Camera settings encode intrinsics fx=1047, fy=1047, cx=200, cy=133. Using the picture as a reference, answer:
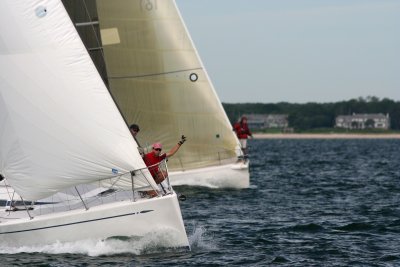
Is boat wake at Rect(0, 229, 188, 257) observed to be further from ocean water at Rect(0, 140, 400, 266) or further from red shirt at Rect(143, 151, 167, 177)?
red shirt at Rect(143, 151, 167, 177)

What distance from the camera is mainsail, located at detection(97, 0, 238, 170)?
2781cm

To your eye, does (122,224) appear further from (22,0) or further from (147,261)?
(22,0)

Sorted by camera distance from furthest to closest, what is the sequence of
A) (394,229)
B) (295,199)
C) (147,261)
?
(295,199) < (394,229) < (147,261)

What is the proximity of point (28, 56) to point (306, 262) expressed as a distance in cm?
540

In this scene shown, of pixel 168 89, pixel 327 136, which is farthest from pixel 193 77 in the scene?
pixel 327 136

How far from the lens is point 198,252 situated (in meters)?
17.1

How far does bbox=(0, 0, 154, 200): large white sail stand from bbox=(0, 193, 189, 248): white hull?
45 cm

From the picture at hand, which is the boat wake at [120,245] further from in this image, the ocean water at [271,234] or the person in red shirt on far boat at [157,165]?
the person in red shirt on far boat at [157,165]

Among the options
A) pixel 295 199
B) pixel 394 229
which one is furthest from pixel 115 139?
pixel 295 199

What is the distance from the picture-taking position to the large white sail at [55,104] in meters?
16.2

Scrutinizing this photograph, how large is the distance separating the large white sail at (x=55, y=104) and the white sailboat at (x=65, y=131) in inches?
0.6

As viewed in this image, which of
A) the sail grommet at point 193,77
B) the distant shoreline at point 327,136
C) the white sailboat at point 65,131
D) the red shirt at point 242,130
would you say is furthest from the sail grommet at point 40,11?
the distant shoreline at point 327,136

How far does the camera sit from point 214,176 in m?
29.4

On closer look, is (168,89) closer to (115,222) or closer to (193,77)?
(193,77)
